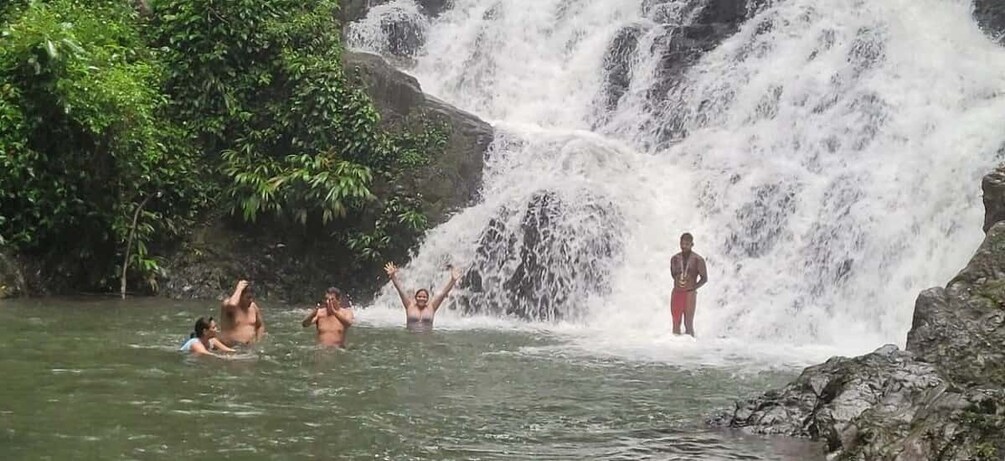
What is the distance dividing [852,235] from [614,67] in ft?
26.5

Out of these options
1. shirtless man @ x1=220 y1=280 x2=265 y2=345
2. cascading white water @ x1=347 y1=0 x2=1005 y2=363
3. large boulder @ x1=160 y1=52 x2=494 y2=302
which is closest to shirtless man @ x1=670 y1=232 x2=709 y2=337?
cascading white water @ x1=347 y1=0 x2=1005 y2=363

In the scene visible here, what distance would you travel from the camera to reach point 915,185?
52.4ft

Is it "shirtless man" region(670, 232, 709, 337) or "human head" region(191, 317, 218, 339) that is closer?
"human head" region(191, 317, 218, 339)

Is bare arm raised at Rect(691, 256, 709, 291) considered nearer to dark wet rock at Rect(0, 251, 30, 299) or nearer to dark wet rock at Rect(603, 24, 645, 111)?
dark wet rock at Rect(603, 24, 645, 111)

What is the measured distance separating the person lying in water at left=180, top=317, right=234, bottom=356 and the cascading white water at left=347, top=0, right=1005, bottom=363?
15.1ft

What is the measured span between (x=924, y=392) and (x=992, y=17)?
646 inches

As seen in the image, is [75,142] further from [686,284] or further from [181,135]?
[686,284]

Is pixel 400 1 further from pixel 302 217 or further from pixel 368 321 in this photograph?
pixel 368 321

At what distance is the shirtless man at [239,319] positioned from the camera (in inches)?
448

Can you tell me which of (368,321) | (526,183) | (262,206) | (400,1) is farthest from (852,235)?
(400,1)

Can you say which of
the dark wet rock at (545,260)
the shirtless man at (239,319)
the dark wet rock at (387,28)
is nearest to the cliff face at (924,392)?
the shirtless man at (239,319)

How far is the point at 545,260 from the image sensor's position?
16391mm

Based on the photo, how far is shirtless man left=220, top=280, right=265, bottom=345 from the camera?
11367 mm

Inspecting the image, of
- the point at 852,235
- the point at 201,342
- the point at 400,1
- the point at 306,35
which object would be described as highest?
the point at 400,1
